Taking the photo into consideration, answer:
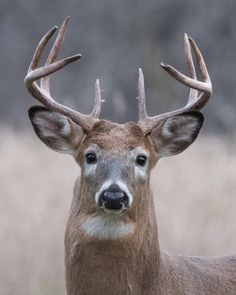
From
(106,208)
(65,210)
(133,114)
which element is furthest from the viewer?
(133,114)

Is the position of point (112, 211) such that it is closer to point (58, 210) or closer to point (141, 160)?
point (141, 160)

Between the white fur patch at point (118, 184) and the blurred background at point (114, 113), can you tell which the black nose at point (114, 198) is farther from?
the blurred background at point (114, 113)

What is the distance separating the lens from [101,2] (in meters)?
29.6

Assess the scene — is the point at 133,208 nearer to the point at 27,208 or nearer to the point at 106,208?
the point at 106,208

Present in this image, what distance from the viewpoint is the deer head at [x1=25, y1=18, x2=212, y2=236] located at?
25.6 feet

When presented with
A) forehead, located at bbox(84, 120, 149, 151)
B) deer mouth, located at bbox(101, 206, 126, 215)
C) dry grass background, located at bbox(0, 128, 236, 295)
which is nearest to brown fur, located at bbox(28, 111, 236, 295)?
forehead, located at bbox(84, 120, 149, 151)

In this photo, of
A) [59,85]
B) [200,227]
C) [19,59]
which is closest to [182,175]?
[200,227]

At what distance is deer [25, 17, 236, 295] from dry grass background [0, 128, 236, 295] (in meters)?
2.43

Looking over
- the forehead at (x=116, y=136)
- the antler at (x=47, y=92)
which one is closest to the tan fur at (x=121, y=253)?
the forehead at (x=116, y=136)

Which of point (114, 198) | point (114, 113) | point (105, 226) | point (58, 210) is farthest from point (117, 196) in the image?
point (114, 113)

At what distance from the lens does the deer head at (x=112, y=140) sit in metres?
7.79

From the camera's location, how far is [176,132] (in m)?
8.34

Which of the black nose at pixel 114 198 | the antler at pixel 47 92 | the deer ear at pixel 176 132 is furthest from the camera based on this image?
the deer ear at pixel 176 132

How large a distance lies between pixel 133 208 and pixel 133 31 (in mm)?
19927
